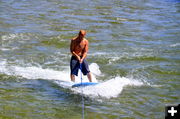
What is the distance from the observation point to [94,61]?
A: 651 inches

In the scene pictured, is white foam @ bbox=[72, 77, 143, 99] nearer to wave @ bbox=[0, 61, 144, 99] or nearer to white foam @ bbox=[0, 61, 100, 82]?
wave @ bbox=[0, 61, 144, 99]

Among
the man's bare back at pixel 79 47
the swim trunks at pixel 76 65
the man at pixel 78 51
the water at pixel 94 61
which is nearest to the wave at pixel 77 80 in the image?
the water at pixel 94 61

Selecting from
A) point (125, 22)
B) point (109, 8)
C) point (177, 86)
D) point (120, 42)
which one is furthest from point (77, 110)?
point (109, 8)

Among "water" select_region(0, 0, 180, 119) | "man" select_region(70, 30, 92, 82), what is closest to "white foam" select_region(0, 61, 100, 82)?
"water" select_region(0, 0, 180, 119)

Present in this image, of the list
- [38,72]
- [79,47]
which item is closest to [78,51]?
[79,47]

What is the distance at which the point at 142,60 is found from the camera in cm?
1677

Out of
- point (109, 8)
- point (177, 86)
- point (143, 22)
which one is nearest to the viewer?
point (177, 86)

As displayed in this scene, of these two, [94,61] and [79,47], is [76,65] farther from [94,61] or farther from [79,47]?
[94,61]

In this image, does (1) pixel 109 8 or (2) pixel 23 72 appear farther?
(1) pixel 109 8

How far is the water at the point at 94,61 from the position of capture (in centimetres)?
1180

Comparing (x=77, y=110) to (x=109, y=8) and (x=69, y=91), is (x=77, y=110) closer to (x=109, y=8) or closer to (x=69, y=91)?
(x=69, y=91)

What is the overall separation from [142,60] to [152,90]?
3.58 meters

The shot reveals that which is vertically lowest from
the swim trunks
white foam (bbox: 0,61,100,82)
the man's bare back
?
white foam (bbox: 0,61,100,82)

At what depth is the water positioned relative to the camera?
465 inches
